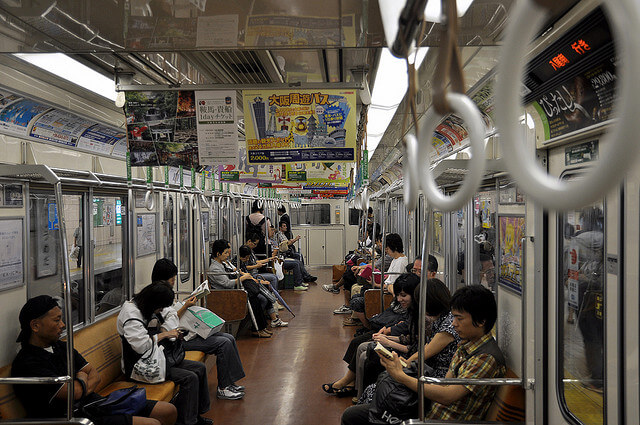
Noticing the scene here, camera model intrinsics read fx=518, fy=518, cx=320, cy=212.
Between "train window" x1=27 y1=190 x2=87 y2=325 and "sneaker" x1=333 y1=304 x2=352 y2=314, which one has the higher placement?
"train window" x1=27 y1=190 x2=87 y2=325

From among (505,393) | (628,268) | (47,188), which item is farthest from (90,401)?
(628,268)

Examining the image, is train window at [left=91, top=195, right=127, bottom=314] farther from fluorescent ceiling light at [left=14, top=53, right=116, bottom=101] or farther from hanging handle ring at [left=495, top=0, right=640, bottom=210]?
hanging handle ring at [left=495, top=0, right=640, bottom=210]

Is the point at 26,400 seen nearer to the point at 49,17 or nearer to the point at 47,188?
the point at 47,188

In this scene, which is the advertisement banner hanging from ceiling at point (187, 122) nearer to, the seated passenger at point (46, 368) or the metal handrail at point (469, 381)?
the seated passenger at point (46, 368)

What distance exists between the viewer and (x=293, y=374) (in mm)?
6316

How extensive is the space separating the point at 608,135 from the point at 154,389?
453 centimetres

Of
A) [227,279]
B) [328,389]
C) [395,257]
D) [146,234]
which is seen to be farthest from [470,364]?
[146,234]

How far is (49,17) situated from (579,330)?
3.19m

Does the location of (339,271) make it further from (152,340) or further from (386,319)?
(152,340)

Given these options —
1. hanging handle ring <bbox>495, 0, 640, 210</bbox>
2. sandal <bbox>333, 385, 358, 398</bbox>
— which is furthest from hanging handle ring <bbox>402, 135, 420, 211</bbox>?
sandal <bbox>333, 385, 358, 398</bbox>

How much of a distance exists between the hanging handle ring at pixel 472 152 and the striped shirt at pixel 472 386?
2.48 m

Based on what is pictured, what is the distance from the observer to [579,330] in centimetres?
270

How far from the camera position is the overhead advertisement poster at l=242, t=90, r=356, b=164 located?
173 inches

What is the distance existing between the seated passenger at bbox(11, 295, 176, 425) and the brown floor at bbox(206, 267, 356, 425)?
56.2 inches
